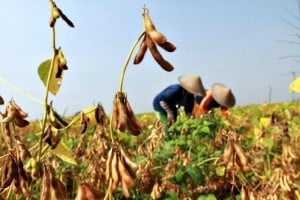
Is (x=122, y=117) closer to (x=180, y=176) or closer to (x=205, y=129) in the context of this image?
(x=180, y=176)

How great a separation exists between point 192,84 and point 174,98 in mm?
601

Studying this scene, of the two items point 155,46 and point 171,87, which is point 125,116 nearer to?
point 155,46

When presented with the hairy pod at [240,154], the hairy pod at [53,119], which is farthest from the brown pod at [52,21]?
the hairy pod at [240,154]

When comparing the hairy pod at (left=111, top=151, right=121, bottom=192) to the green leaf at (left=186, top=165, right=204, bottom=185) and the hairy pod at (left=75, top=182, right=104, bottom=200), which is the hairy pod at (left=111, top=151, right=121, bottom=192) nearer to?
the hairy pod at (left=75, top=182, right=104, bottom=200)

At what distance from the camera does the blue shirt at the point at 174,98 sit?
6746mm

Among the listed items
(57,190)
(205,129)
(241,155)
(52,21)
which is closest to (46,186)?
(57,190)

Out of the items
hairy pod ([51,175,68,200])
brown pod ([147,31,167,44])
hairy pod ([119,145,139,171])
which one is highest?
brown pod ([147,31,167,44])

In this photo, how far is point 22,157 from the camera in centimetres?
98

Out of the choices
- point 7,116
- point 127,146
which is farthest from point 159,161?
point 7,116

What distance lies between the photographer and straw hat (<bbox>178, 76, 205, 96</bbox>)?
7215mm

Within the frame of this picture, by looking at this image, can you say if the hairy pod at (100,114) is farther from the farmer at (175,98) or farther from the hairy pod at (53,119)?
the farmer at (175,98)

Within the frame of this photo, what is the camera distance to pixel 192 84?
7.36 m

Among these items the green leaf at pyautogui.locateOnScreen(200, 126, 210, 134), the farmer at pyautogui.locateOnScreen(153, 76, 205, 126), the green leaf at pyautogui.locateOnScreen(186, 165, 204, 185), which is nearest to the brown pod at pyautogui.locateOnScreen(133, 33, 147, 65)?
the green leaf at pyautogui.locateOnScreen(186, 165, 204, 185)

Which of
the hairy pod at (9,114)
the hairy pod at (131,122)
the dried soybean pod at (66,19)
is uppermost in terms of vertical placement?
the dried soybean pod at (66,19)
